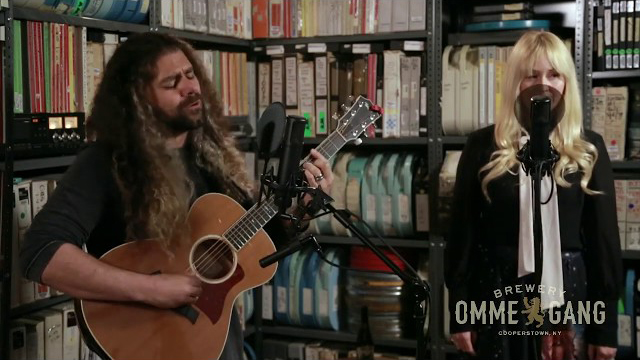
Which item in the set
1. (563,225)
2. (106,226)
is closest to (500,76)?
(563,225)

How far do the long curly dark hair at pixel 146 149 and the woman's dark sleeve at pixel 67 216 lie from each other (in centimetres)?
7

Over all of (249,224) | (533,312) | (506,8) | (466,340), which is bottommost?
(466,340)

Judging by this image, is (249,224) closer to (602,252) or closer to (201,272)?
(201,272)

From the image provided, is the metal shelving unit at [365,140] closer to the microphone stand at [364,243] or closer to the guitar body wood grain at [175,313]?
the guitar body wood grain at [175,313]

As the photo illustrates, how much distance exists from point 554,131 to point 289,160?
93 cm

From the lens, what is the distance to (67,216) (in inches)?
69.3

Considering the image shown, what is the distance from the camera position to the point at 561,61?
2.13 m

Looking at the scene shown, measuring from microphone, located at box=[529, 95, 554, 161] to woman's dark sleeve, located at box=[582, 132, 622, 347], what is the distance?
72 cm

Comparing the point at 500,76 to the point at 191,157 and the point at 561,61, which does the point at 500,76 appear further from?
the point at 191,157

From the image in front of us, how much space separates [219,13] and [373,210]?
1.04m

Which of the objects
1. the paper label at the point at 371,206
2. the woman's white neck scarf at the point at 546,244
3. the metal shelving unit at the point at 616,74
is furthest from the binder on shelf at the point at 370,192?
the woman's white neck scarf at the point at 546,244

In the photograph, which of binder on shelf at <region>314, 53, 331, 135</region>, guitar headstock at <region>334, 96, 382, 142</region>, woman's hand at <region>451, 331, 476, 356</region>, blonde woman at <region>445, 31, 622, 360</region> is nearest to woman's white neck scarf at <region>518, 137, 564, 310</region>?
blonde woman at <region>445, 31, 622, 360</region>

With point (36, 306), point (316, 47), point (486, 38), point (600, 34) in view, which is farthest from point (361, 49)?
point (36, 306)

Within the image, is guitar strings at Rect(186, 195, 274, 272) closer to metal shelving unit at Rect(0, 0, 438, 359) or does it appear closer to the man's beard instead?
the man's beard
